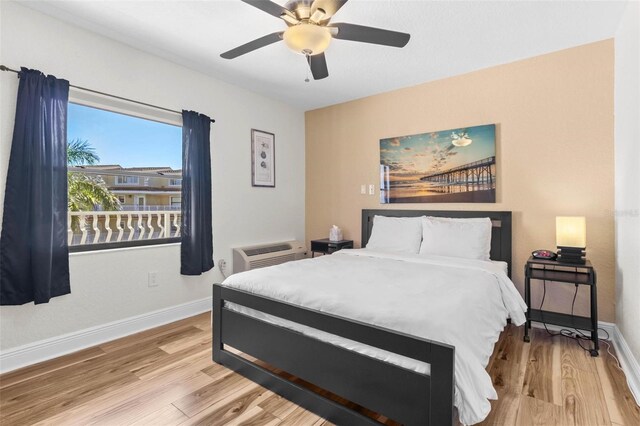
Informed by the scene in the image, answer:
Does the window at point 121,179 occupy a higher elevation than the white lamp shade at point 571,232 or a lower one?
higher

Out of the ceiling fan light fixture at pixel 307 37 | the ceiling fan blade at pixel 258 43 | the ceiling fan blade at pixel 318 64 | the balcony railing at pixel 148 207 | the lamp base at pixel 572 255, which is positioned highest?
the ceiling fan blade at pixel 258 43

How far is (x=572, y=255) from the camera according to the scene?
2.66 meters

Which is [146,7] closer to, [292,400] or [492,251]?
[292,400]

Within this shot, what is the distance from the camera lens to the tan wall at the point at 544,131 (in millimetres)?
2770

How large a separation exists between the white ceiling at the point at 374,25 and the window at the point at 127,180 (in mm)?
1175

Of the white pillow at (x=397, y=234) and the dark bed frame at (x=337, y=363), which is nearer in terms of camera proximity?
the dark bed frame at (x=337, y=363)

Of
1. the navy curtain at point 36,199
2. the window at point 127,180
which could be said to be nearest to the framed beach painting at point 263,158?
the window at point 127,180

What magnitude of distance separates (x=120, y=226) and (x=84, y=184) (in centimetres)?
46

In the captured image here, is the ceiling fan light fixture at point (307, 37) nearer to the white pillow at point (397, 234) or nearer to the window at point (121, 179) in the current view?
the window at point (121, 179)

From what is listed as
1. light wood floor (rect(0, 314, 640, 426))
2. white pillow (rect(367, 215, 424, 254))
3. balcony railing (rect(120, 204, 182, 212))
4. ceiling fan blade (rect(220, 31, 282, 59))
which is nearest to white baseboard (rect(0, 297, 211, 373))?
light wood floor (rect(0, 314, 640, 426))

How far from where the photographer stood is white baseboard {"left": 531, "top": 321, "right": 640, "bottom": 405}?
196 cm

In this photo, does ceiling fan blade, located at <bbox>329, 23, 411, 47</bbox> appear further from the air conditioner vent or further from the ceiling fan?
the air conditioner vent

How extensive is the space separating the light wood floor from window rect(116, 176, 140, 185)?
142cm

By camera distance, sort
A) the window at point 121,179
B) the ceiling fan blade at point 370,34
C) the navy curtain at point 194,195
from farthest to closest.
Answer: the navy curtain at point 194,195
the window at point 121,179
the ceiling fan blade at point 370,34
